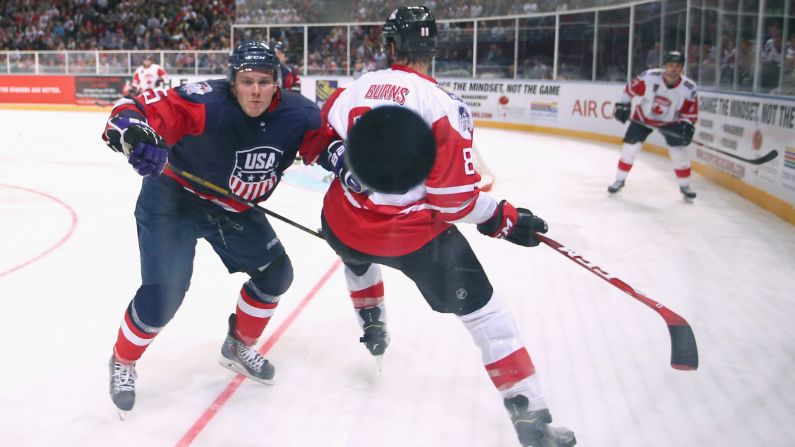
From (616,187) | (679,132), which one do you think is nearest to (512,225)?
(679,132)

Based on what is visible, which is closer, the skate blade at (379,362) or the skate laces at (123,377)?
the skate laces at (123,377)

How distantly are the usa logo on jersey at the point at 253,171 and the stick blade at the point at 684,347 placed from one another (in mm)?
1340

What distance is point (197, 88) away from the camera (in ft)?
7.20

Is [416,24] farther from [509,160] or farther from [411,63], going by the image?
[509,160]

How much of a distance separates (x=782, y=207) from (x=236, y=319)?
4616 millimetres

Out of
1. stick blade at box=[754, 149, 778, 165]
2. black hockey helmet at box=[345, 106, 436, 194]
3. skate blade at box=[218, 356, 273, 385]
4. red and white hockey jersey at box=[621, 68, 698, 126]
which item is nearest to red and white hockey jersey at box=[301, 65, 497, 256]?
black hockey helmet at box=[345, 106, 436, 194]

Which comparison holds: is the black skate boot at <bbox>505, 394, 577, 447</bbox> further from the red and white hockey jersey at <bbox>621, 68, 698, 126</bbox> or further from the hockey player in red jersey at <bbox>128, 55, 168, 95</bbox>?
the hockey player in red jersey at <bbox>128, 55, 168, 95</bbox>

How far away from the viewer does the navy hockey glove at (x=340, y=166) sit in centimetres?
193

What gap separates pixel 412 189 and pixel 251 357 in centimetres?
115

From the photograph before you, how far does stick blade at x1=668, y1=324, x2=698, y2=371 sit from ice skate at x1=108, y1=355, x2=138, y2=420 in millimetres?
1697

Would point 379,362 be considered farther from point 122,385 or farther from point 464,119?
point 464,119

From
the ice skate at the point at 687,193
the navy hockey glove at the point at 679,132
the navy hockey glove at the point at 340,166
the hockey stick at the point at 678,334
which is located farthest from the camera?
the ice skate at the point at 687,193

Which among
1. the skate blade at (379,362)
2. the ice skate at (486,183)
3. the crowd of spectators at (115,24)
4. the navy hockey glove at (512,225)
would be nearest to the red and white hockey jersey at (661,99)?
the ice skate at (486,183)

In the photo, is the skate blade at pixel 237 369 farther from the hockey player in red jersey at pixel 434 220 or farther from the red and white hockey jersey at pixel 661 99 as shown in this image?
the red and white hockey jersey at pixel 661 99
